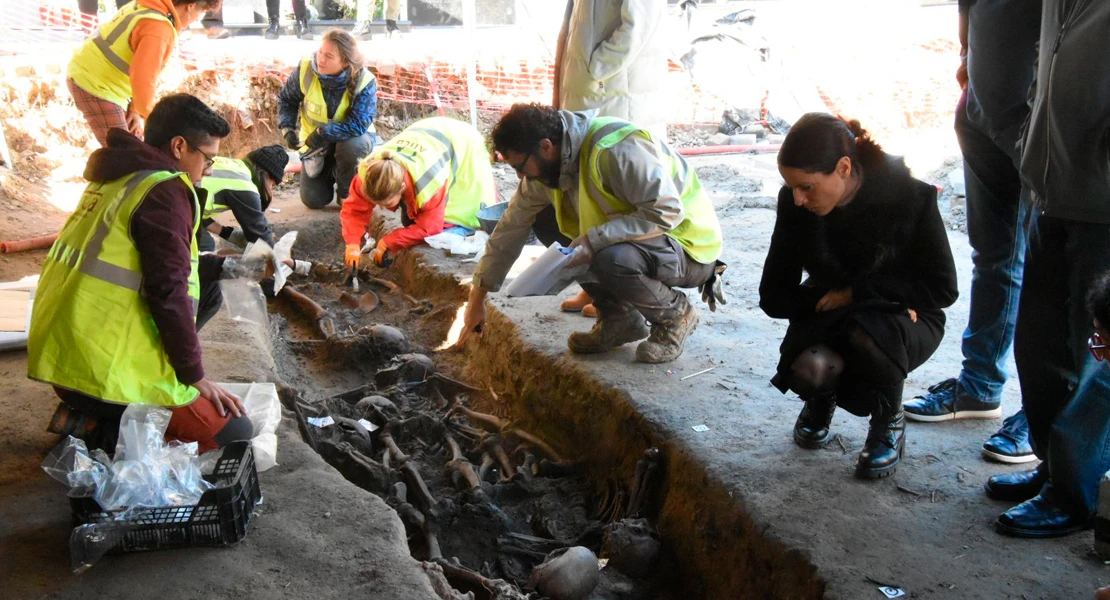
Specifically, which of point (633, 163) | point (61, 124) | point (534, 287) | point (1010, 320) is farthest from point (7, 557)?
point (61, 124)

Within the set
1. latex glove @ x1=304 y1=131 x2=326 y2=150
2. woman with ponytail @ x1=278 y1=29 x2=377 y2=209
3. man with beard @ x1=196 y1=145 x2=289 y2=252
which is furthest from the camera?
latex glove @ x1=304 y1=131 x2=326 y2=150

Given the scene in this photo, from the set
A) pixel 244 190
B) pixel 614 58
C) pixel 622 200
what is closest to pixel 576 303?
pixel 622 200

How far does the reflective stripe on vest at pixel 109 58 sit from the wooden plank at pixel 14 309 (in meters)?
1.36

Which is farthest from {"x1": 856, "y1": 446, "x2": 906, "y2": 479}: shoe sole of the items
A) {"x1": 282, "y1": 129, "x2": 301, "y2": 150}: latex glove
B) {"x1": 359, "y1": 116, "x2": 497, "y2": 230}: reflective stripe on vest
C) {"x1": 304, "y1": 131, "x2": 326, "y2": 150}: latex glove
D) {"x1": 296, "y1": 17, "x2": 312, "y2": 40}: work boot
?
{"x1": 296, "y1": 17, "x2": 312, "y2": 40}: work boot

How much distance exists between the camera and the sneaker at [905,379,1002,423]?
3484mm

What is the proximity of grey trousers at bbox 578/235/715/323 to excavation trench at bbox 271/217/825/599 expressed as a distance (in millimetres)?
442

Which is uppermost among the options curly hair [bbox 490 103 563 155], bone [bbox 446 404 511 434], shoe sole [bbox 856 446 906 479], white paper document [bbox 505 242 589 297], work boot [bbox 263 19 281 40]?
work boot [bbox 263 19 281 40]

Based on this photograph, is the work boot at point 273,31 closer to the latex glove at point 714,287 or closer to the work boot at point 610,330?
the work boot at point 610,330

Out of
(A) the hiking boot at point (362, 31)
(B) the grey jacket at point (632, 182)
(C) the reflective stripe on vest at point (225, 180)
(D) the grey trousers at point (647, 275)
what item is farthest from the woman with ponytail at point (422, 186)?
(A) the hiking boot at point (362, 31)

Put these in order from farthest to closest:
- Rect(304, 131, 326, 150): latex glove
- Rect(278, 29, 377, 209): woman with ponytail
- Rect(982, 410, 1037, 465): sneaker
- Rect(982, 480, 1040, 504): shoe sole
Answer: Rect(304, 131, 326, 150): latex glove < Rect(278, 29, 377, 209): woman with ponytail < Rect(982, 410, 1037, 465): sneaker < Rect(982, 480, 1040, 504): shoe sole

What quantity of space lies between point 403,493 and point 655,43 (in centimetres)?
317

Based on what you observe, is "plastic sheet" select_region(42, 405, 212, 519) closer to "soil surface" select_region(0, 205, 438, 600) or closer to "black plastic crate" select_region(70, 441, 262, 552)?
"black plastic crate" select_region(70, 441, 262, 552)

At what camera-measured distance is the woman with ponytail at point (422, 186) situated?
5.74 m

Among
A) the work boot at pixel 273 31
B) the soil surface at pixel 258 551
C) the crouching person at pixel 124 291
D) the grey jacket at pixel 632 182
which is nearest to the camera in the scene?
the soil surface at pixel 258 551
